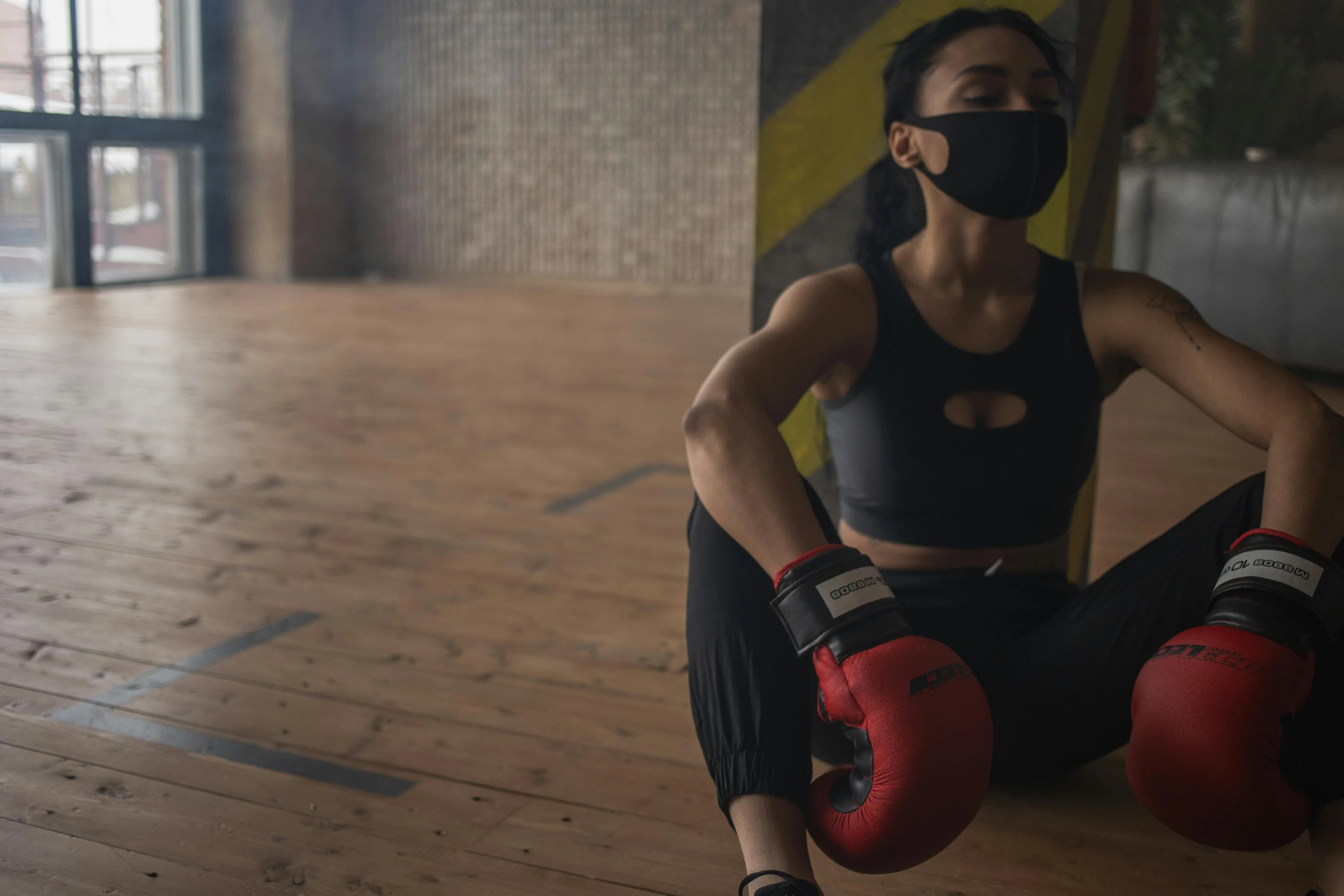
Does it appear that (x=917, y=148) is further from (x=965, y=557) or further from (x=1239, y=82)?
(x=1239, y=82)

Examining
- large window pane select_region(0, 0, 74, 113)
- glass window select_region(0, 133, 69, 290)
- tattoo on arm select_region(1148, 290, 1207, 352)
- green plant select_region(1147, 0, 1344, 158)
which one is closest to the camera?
tattoo on arm select_region(1148, 290, 1207, 352)

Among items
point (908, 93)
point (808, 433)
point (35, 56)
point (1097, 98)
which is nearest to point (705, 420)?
point (908, 93)

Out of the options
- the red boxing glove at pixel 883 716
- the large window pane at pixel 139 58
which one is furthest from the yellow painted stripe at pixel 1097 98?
the large window pane at pixel 139 58

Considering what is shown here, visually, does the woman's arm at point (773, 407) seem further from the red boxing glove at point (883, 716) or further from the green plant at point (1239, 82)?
the green plant at point (1239, 82)

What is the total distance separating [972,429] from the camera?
1189mm

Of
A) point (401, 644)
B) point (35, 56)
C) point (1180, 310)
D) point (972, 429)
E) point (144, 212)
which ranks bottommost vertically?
point (401, 644)

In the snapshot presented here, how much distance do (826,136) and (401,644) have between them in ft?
3.08

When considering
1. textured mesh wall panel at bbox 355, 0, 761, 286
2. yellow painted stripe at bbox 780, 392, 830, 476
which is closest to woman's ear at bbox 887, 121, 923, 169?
yellow painted stripe at bbox 780, 392, 830, 476

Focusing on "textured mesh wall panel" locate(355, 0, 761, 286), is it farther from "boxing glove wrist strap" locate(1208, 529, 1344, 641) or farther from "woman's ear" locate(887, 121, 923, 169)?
"boxing glove wrist strap" locate(1208, 529, 1344, 641)

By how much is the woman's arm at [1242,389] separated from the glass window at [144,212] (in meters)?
6.80

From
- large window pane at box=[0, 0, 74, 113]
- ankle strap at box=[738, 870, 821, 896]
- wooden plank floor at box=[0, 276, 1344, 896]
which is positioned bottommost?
wooden plank floor at box=[0, 276, 1344, 896]

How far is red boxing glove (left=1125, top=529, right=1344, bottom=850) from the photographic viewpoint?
854 millimetres

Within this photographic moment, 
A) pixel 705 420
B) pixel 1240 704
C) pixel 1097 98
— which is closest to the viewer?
pixel 1240 704

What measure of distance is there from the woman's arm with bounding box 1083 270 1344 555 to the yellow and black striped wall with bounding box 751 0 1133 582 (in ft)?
1.13
